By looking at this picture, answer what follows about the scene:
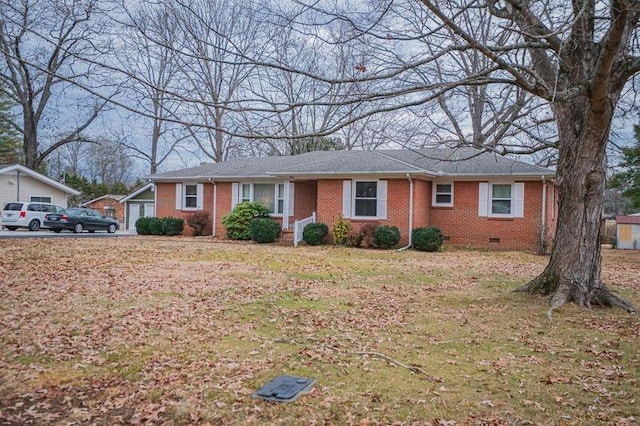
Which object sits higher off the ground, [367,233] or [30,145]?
[30,145]

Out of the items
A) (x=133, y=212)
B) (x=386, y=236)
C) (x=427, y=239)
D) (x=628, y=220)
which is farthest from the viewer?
(x=133, y=212)

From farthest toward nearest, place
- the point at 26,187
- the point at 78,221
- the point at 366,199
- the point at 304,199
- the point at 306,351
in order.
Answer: the point at 26,187
the point at 78,221
the point at 304,199
the point at 366,199
the point at 306,351

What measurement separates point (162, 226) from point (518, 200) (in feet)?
52.3

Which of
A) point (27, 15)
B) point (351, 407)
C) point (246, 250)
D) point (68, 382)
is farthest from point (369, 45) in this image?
point (246, 250)

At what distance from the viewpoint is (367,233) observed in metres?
19.2

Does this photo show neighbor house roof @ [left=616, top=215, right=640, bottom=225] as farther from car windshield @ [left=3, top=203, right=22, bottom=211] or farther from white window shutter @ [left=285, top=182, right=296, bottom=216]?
car windshield @ [left=3, top=203, right=22, bottom=211]

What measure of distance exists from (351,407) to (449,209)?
55.9 ft

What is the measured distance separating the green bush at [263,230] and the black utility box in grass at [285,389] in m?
16.1

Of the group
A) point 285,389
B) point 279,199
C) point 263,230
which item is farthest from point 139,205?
point 285,389

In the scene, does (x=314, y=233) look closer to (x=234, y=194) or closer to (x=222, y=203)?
→ (x=234, y=194)

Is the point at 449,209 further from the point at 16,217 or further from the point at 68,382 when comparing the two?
the point at 16,217

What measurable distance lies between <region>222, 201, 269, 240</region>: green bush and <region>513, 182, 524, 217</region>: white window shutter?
10.4 metres

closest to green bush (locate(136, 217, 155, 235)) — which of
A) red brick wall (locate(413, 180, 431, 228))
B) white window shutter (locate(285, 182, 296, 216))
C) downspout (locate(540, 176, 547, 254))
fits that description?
white window shutter (locate(285, 182, 296, 216))

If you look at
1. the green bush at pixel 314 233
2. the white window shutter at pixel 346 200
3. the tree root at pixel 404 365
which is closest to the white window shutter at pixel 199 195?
the green bush at pixel 314 233
